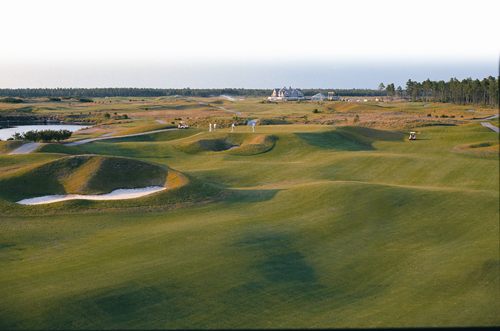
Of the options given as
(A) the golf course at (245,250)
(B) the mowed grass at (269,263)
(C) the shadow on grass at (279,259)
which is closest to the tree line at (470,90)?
(A) the golf course at (245,250)

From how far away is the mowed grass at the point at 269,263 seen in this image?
1484 centimetres

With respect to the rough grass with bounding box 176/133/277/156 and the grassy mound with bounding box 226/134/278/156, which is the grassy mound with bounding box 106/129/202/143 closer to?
the rough grass with bounding box 176/133/277/156

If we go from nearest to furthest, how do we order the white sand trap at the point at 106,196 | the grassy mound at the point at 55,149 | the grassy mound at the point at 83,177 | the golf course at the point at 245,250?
1. the golf course at the point at 245,250
2. the white sand trap at the point at 106,196
3. the grassy mound at the point at 83,177
4. the grassy mound at the point at 55,149

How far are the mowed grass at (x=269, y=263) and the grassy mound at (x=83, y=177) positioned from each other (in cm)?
457

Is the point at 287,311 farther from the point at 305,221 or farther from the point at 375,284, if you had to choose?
the point at 305,221

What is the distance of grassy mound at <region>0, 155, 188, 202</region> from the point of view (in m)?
29.4

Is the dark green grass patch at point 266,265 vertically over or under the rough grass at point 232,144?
under

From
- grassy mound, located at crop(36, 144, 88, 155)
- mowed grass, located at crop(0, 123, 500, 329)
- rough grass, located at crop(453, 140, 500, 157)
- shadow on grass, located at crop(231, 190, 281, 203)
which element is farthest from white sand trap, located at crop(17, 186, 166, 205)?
rough grass, located at crop(453, 140, 500, 157)

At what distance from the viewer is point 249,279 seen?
57.2 ft

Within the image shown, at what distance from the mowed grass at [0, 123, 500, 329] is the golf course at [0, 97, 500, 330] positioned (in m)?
0.07

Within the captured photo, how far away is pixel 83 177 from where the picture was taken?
3095 cm

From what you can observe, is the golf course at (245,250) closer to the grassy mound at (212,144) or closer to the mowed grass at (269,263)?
the mowed grass at (269,263)

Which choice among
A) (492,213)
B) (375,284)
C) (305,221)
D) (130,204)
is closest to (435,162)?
(492,213)

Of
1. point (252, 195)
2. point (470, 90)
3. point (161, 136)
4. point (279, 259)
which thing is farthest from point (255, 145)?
point (470, 90)
